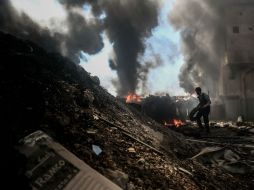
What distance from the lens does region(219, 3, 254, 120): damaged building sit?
110ft

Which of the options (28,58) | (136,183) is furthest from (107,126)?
(28,58)

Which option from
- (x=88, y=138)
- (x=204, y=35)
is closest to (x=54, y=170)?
(x=88, y=138)

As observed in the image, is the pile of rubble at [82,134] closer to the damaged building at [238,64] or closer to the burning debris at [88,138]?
the burning debris at [88,138]

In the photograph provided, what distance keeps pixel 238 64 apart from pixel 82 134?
3175cm

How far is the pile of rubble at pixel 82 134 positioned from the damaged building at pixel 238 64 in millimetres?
27929

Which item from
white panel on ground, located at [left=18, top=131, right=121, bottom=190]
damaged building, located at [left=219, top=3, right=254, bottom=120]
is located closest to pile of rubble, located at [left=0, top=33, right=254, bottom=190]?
white panel on ground, located at [left=18, top=131, right=121, bottom=190]

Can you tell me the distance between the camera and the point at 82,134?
4.97 m

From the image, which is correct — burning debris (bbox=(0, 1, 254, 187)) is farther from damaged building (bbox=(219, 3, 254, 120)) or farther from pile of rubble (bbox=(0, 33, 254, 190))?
damaged building (bbox=(219, 3, 254, 120))

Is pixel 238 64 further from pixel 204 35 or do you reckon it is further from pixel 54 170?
pixel 54 170

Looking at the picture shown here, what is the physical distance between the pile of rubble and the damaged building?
27929 mm

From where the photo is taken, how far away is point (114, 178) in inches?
164

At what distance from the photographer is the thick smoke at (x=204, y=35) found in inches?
1487

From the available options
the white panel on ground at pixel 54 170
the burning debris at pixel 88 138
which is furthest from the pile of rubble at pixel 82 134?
the white panel on ground at pixel 54 170

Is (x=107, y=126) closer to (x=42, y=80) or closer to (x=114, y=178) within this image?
(x=42, y=80)
